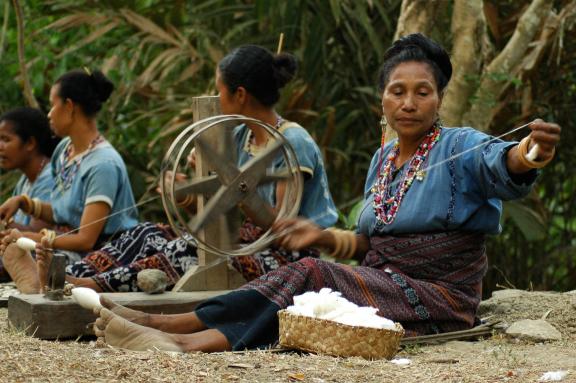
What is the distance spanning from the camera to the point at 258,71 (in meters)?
5.23

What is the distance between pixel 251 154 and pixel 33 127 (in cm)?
234

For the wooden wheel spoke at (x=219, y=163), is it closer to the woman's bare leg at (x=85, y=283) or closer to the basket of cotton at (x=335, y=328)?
the basket of cotton at (x=335, y=328)

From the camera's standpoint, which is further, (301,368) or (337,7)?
(337,7)

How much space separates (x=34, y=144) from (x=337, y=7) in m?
2.17

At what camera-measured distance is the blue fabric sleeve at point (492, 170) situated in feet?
13.4

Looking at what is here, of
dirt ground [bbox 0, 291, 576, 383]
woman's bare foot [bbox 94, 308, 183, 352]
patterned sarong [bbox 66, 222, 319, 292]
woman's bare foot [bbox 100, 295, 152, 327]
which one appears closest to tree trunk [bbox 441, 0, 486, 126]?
patterned sarong [bbox 66, 222, 319, 292]

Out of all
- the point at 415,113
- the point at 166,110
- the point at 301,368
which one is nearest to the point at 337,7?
the point at 166,110

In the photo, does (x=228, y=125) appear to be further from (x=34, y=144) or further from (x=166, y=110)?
(x=166, y=110)

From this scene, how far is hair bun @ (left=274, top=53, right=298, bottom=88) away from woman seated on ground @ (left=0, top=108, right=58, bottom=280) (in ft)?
6.79

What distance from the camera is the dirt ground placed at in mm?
3520

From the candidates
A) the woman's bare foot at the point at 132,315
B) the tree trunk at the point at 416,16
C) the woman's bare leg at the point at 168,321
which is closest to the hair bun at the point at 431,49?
the woman's bare leg at the point at 168,321

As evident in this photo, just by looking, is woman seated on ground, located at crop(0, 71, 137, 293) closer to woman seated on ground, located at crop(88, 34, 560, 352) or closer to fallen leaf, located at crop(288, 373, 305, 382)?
woman seated on ground, located at crop(88, 34, 560, 352)

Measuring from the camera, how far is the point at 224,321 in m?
4.27

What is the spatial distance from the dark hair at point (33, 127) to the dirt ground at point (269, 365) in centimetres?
280
